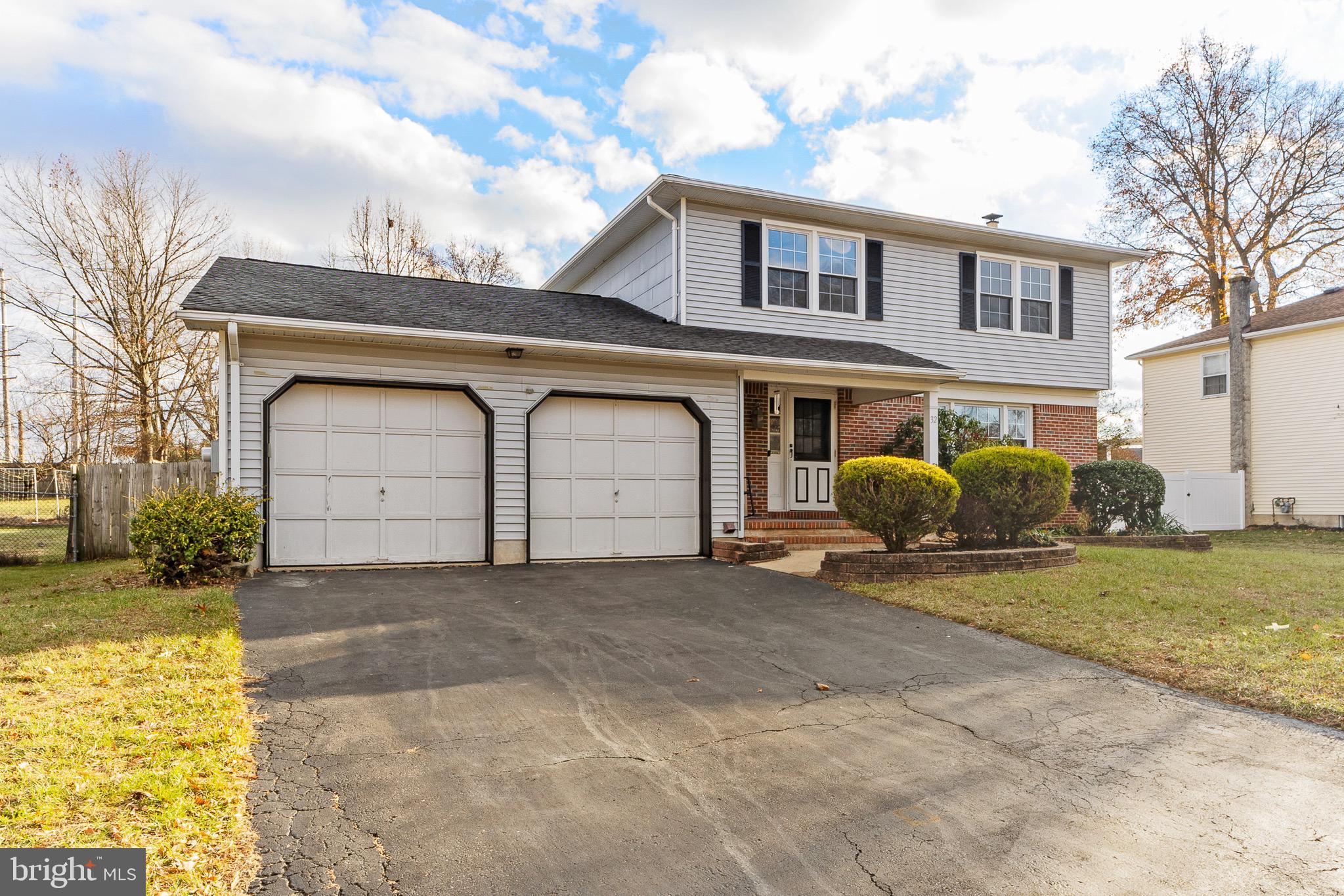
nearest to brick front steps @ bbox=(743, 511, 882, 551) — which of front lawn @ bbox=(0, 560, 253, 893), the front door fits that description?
the front door

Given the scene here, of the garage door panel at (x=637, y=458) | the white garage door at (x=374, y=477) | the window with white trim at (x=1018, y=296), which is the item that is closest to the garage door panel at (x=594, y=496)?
the garage door panel at (x=637, y=458)

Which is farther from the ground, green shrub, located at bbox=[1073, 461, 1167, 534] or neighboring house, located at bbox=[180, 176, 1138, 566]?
neighboring house, located at bbox=[180, 176, 1138, 566]

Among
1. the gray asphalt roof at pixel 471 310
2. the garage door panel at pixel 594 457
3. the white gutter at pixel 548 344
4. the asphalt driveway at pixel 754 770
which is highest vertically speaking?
the gray asphalt roof at pixel 471 310

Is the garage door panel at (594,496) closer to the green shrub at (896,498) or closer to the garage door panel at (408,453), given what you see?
the garage door panel at (408,453)

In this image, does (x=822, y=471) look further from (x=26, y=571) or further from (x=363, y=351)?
(x=26, y=571)

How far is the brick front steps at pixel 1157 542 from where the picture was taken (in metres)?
12.3

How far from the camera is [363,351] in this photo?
10.1 meters

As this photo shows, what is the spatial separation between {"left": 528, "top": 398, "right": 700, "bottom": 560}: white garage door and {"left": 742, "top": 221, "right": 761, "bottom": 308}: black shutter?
279cm

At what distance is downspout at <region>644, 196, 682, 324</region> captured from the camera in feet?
42.8

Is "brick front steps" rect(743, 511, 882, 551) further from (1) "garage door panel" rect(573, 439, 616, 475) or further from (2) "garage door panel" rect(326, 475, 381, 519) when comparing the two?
(2) "garage door panel" rect(326, 475, 381, 519)

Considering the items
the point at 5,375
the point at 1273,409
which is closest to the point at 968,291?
the point at 1273,409

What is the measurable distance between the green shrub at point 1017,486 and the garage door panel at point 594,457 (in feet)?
16.5

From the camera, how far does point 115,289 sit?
19531 mm

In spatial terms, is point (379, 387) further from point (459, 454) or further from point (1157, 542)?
point (1157, 542)
